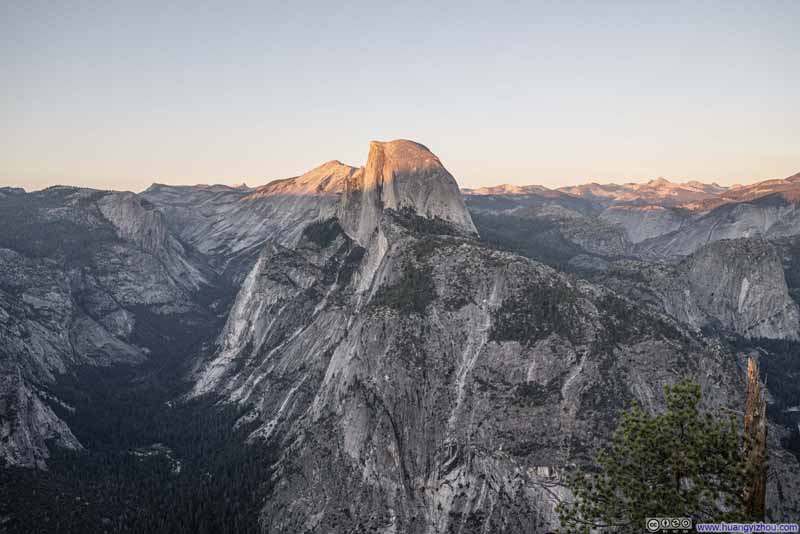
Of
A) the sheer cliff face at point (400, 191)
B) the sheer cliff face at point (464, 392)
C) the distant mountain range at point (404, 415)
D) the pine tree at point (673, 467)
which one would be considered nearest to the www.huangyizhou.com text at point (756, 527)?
the pine tree at point (673, 467)

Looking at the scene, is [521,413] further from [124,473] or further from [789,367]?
[789,367]

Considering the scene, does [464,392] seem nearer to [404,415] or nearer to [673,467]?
[404,415]

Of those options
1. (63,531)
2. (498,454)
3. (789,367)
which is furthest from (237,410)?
(789,367)

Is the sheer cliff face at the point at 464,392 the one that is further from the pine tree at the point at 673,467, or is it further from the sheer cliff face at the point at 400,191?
the pine tree at the point at 673,467

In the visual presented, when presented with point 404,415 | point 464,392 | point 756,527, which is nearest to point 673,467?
point 756,527

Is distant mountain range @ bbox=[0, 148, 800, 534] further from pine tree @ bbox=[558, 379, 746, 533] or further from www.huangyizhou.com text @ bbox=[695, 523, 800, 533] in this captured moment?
www.huangyizhou.com text @ bbox=[695, 523, 800, 533]

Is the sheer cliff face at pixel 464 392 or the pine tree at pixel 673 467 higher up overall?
the pine tree at pixel 673 467
